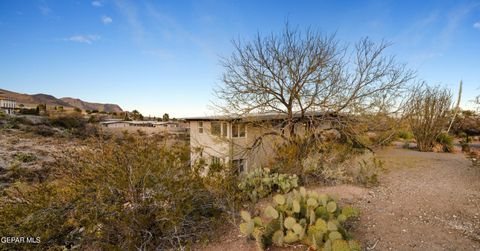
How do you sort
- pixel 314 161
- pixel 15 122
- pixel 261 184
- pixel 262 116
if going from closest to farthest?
pixel 261 184 < pixel 314 161 < pixel 262 116 < pixel 15 122

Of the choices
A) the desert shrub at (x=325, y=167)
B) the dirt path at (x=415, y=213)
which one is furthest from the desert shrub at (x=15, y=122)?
the dirt path at (x=415, y=213)

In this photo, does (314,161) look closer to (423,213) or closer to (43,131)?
(423,213)

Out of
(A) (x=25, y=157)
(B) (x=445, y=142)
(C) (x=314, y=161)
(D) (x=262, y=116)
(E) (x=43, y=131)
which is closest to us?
(C) (x=314, y=161)

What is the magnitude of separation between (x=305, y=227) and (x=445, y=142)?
16.1m

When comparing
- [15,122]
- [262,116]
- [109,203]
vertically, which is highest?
[262,116]

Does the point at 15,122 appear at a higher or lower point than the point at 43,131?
higher

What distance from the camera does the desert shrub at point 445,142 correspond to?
46.5 ft

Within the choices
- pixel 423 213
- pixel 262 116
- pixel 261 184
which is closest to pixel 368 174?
pixel 423 213

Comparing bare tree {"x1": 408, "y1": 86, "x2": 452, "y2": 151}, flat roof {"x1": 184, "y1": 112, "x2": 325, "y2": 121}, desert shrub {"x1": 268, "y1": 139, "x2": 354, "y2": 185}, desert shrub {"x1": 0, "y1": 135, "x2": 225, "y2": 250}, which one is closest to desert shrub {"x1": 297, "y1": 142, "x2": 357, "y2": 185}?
desert shrub {"x1": 268, "y1": 139, "x2": 354, "y2": 185}

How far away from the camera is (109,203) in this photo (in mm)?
3473

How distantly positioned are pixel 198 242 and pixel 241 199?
1.76 metres

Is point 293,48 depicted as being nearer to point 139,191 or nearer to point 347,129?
point 347,129

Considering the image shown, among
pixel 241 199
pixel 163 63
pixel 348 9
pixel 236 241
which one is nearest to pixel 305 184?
pixel 241 199

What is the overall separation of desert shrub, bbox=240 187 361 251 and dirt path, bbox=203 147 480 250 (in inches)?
10.8
